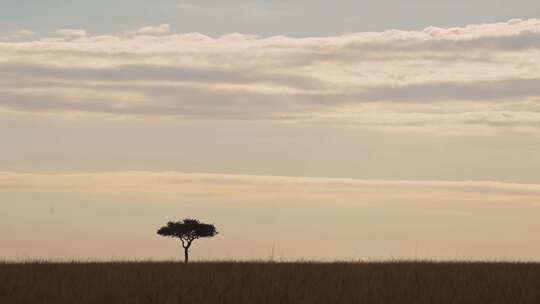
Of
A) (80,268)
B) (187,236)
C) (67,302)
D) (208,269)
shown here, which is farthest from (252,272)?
(187,236)

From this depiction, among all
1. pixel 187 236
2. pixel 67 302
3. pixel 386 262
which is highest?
pixel 187 236

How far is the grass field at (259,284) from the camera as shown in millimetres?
18500

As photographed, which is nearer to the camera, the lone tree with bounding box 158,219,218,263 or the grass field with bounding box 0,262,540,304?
the grass field with bounding box 0,262,540,304

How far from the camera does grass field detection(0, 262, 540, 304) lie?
18.5 meters

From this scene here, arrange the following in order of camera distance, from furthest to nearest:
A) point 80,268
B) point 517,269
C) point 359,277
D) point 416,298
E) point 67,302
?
point 517,269 < point 80,268 < point 359,277 < point 416,298 < point 67,302

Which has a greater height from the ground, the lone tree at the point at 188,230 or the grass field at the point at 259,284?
the lone tree at the point at 188,230

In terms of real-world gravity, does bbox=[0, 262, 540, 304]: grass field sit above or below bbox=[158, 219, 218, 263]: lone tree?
below

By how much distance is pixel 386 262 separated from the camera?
1187 inches

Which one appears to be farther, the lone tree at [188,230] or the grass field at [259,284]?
the lone tree at [188,230]

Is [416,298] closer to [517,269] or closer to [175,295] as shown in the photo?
[175,295]

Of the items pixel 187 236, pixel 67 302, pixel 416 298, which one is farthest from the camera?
pixel 187 236

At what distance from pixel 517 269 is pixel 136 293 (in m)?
12.7

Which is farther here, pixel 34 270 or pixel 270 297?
pixel 34 270

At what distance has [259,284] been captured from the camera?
817 inches
